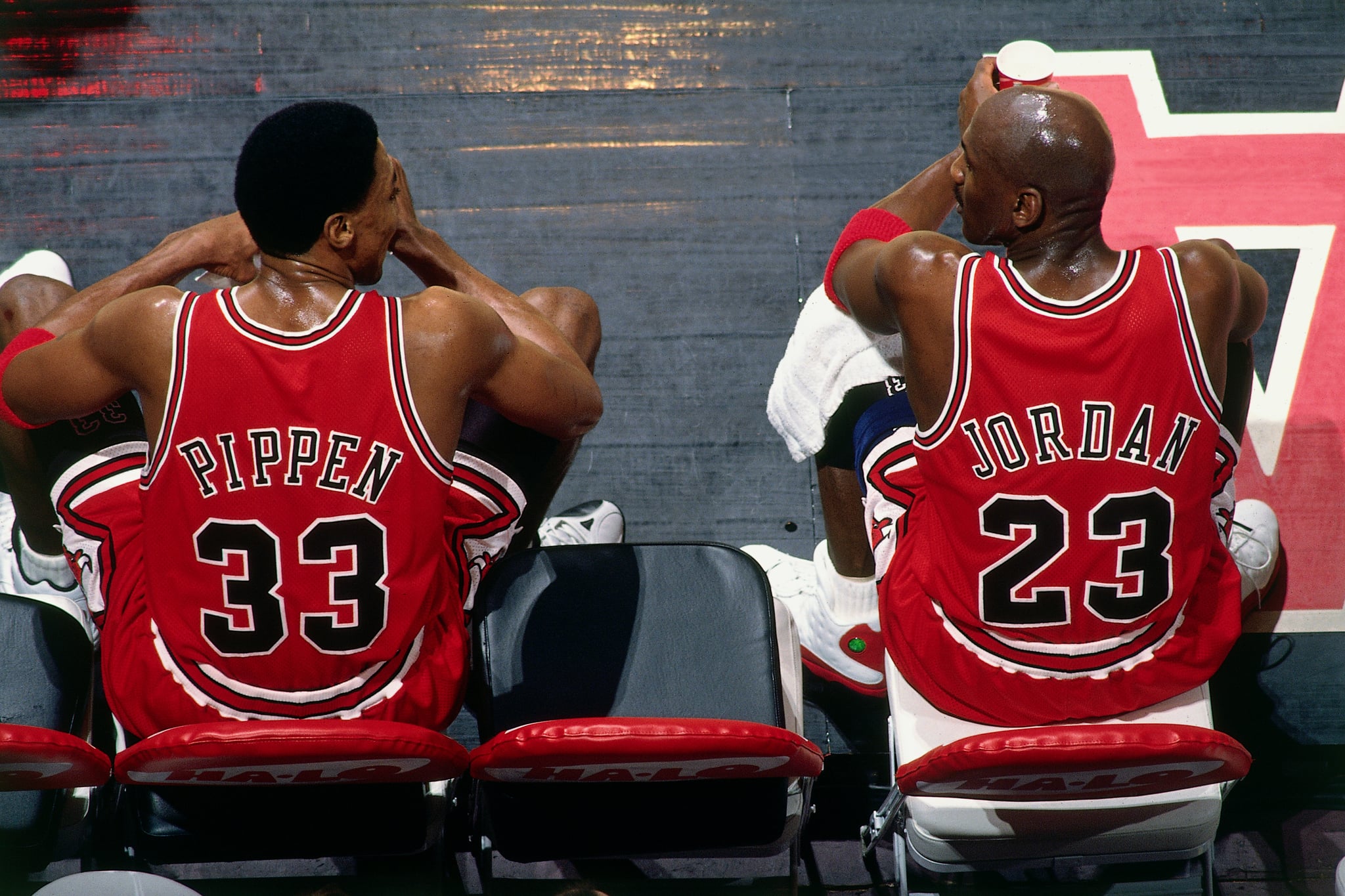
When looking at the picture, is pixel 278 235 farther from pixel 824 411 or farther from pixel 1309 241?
pixel 1309 241

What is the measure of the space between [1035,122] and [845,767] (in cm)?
148

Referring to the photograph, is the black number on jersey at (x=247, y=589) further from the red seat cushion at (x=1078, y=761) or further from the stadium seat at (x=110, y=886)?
the red seat cushion at (x=1078, y=761)

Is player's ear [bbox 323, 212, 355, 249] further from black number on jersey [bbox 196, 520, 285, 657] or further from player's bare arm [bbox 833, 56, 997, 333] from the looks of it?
player's bare arm [bbox 833, 56, 997, 333]

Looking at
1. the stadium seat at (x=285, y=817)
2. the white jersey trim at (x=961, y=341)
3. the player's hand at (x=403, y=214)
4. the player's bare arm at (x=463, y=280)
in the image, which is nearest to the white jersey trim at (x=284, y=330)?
the player's hand at (x=403, y=214)

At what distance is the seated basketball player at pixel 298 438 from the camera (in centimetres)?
166

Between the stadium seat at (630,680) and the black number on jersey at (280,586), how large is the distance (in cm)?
24

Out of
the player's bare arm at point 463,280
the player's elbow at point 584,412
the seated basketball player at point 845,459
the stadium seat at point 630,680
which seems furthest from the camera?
the seated basketball player at point 845,459

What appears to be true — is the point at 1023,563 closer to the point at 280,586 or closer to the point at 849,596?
the point at 849,596

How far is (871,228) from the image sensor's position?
2129 millimetres

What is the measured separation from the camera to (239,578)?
1.70 meters

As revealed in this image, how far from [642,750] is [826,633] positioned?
1135 millimetres

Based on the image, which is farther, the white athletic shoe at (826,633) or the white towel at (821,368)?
the white athletic shoe at (826,633)

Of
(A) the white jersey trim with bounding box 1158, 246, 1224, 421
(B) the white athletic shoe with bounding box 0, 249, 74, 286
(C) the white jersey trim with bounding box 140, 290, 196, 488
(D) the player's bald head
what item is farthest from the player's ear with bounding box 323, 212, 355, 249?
(B) the white athletic shoe with bounding box 0, 249, 74, 286

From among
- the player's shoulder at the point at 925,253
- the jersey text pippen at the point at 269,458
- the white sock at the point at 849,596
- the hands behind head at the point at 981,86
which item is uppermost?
the hands behind head at the point at 981,86
